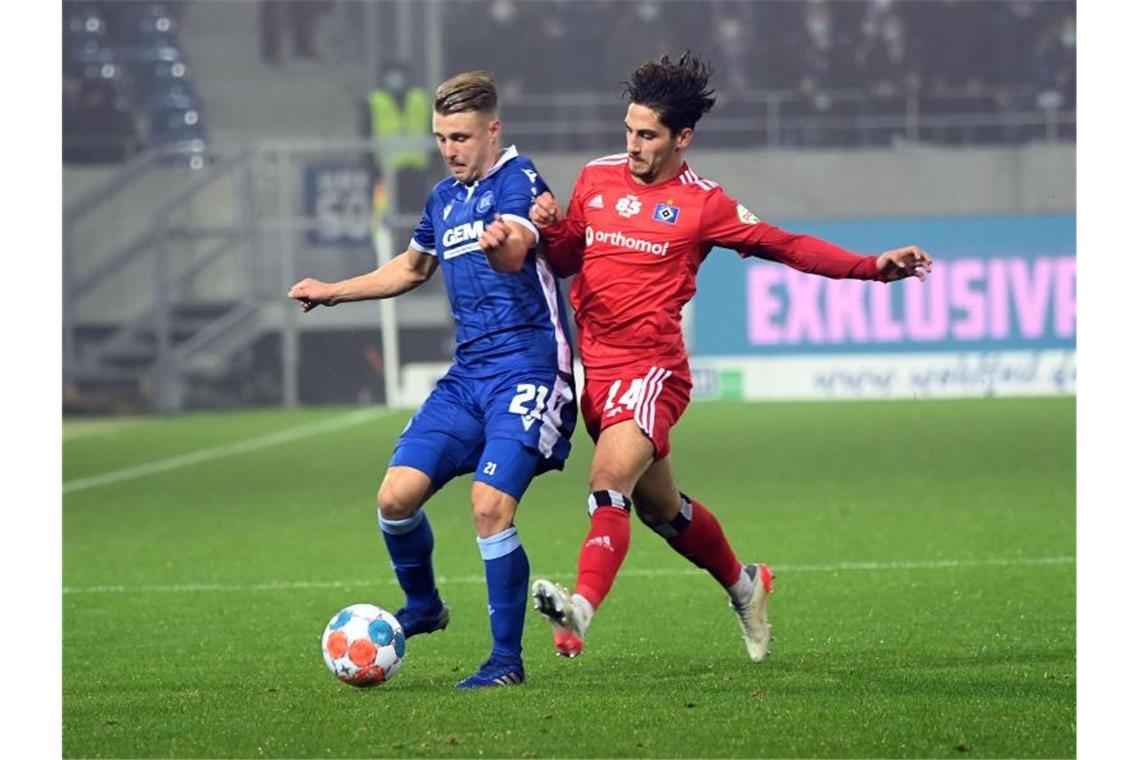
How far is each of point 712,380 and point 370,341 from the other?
18.6ft

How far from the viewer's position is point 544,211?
6406mm

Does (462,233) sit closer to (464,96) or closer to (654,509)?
(464,96)

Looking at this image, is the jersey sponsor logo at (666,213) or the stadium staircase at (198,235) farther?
the stadium staircase at (198,235)

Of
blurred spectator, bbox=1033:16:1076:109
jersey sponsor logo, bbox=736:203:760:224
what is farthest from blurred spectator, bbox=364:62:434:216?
jersey sponsor logo, bbox=736:203:760:224

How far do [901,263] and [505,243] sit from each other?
4.12 ft

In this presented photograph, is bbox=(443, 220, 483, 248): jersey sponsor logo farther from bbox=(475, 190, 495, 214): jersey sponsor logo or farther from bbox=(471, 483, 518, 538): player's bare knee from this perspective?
bbox=(471, 483, 518, 538): player's bare knee

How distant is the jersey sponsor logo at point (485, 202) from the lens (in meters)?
6.56

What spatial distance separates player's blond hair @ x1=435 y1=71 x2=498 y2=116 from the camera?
6.41 metres

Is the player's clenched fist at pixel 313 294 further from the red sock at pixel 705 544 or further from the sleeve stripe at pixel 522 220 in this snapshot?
the red sock at pixel 705 544

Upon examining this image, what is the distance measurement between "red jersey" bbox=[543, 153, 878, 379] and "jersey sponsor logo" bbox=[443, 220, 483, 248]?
10.3 inches

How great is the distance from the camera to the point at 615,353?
664cm

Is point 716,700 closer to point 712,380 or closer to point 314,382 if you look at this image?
point 712,380

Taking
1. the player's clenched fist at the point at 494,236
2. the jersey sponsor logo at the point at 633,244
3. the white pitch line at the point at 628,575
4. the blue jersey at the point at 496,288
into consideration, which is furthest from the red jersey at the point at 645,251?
the white pitch line at the point at 628,575

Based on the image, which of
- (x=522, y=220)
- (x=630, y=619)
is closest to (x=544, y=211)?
(x=522, y=220)
